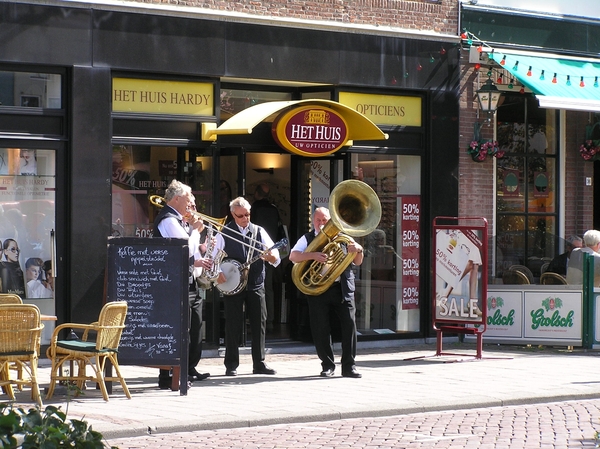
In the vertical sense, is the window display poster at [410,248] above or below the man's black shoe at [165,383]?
above

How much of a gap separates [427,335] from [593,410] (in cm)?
540

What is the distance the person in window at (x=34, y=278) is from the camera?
41.6 feet

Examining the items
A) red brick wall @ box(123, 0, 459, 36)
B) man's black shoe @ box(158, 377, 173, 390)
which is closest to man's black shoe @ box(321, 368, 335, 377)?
man's black shoe @ box(158, 377, 173, 390)

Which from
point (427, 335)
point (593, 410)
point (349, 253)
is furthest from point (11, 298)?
point (427, 335)

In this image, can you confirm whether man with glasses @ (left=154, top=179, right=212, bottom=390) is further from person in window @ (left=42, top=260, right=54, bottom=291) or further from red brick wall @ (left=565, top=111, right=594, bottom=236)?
red brick wall @ (left=565, top=111, right=594, bottom=236)

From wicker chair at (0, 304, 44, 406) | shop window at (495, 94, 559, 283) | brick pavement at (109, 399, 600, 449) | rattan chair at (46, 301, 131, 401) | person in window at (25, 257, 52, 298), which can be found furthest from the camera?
shop window at (495, 94, 559, 283)

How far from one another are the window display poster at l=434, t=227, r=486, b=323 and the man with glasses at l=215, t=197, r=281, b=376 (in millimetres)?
2794

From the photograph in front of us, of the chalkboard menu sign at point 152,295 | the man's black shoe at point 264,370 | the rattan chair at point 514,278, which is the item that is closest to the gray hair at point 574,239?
the rattan chair at point 514,278

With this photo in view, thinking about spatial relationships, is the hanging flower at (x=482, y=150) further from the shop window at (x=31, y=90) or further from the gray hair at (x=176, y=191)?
the gray hair at (x=176, y=191)

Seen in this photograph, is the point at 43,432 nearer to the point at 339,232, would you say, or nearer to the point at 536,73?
the point at 339,232

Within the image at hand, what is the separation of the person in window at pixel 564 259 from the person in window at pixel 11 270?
7342 millimetres

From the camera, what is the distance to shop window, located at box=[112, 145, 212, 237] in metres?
13.2

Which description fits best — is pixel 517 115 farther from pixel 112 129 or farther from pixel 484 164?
pixel 112 129

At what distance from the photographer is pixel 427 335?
15.5m
